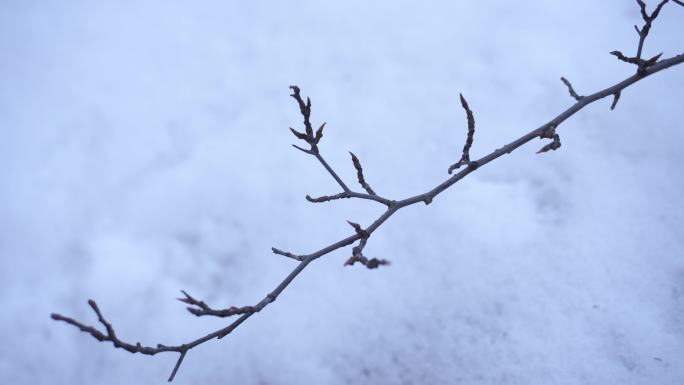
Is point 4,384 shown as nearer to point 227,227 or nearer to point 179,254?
point 179,254

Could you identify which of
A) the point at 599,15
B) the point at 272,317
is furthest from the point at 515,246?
the point at 599,15

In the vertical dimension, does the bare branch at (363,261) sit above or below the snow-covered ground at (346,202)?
below

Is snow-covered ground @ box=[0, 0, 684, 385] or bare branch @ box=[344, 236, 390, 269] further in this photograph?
snow-covered ground @ box=[0, 0, 684, 385]

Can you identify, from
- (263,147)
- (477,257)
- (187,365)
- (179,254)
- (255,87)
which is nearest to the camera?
(187,365)

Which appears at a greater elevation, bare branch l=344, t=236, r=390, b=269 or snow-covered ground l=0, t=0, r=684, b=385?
snow-covered ground l=0, t=0, r=684, b=385

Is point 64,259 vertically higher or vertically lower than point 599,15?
lower

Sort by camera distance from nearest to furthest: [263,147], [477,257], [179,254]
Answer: [477,257] → [179,254] → [263,147]

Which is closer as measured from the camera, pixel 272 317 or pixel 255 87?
pixel 272 317

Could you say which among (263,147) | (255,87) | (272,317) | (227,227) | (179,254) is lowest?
(272,317)
